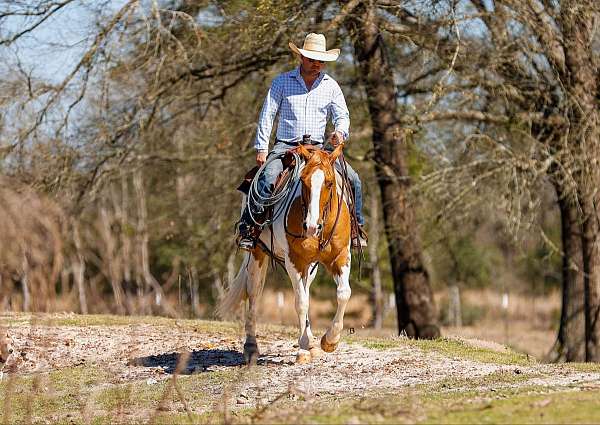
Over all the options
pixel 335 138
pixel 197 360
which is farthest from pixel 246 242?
pixel 197 360

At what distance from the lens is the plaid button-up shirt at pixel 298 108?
36.5ft

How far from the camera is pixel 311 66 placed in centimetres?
1111

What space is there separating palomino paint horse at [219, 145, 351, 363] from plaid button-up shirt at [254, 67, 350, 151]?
701 millimetres

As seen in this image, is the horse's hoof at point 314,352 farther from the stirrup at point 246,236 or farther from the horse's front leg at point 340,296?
the stirrup at point 246,236

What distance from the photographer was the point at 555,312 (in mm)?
40594

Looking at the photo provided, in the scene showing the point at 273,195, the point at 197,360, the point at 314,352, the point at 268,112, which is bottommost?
the point at 197,360

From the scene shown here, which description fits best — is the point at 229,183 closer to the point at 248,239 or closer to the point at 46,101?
the point at 46,101

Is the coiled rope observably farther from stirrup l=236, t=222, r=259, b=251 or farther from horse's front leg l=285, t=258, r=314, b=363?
horse's front leg l=285, t=258, r=314, b=363

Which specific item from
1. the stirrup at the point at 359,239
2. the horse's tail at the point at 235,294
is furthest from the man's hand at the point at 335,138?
the horse's tail at the point at 235,294

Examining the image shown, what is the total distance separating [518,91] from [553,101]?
68 centimetres

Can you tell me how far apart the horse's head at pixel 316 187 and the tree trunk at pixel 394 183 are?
686 centimetres

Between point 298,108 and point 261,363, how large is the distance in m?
2.78

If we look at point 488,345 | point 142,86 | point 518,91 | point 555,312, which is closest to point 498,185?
point 518,91

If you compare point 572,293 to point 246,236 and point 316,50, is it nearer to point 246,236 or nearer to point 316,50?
point 246,236
